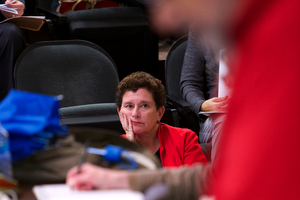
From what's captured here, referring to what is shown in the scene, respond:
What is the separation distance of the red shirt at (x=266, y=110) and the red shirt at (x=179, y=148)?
3.16ft

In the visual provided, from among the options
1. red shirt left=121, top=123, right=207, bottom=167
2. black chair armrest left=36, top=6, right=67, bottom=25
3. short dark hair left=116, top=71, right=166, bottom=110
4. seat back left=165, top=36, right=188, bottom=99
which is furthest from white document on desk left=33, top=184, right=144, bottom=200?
black chair armrest left=36, top=6, right=67, bottom=25

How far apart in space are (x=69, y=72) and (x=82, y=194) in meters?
1.47

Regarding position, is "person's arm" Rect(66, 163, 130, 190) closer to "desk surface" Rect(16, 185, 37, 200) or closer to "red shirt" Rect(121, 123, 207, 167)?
"desk surface" Rect(16, 185, 37, 200)

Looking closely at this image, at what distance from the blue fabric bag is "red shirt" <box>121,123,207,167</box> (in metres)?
0.74

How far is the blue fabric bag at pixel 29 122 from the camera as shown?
625mm

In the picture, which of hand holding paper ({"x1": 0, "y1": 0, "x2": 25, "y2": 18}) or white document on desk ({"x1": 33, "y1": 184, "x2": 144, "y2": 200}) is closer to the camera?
white document on desk ({"x1": 33, "y1": 184, "x2": 144, "y2": 200})

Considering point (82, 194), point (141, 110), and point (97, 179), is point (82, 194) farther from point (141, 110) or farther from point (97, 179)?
point (141, 110)

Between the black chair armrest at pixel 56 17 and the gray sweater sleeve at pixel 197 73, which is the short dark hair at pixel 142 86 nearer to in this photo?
the gray sweater sleeve at pixel 197 73

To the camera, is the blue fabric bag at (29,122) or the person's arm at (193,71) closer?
the blue fabric bag at (29,122)

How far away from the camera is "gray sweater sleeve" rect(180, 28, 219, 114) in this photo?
1948 millimetres

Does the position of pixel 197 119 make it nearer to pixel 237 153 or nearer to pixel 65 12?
→ pixel 237 153

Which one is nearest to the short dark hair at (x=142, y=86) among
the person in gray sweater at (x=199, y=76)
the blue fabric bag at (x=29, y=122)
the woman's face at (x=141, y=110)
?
the woman's face at (x=141, y=110)

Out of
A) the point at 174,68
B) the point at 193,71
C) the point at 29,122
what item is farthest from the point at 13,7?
the point at 29,122

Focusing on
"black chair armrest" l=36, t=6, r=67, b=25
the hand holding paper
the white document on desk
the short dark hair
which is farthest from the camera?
"black chair armrest" l=36, t=6, r=67, b=25
